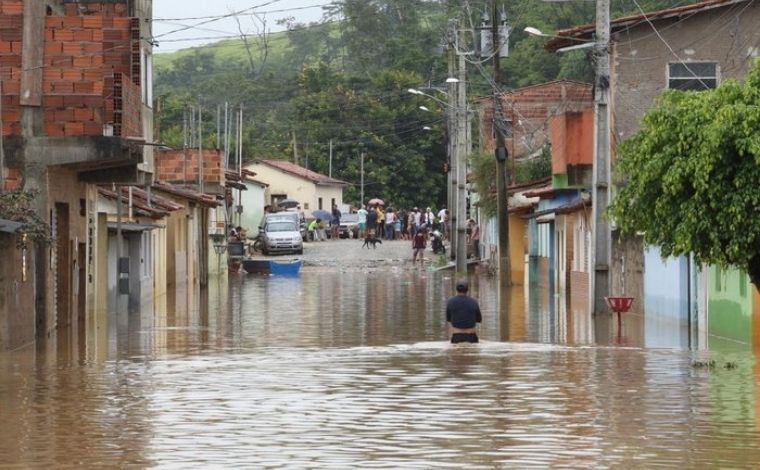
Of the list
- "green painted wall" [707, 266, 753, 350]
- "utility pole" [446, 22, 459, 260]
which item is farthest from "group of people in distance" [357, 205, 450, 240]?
"green painted wall" [707, 266, 753, 350]

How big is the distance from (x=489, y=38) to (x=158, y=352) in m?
43.5

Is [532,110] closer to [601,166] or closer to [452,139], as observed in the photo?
[452,139]

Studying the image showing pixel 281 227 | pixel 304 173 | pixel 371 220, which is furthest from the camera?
pixel 304 173

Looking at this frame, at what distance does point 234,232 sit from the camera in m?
78.6

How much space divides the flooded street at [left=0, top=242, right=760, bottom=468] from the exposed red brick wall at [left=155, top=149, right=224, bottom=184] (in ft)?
118

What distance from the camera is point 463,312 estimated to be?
90.1 feet

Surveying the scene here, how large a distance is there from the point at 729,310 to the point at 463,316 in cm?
598

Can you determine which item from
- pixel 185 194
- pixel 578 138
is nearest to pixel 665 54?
pixel 578 138

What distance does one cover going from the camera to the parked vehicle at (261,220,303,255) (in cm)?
8156

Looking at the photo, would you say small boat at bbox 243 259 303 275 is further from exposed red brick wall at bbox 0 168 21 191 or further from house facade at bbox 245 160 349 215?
house facade at bbox 245 160 349 215

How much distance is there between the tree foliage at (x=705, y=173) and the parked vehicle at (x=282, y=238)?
5470 centimetres

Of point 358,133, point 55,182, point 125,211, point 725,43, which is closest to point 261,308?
point 125,211

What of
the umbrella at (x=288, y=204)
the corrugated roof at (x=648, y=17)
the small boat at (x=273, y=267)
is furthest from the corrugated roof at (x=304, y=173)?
the corrugated roof at (x=648, y=17)

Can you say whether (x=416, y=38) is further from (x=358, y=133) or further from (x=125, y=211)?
(x=125, y=211)
